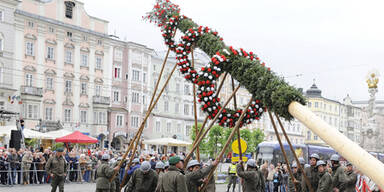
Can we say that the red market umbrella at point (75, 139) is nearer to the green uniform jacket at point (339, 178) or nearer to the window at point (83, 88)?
the green uniform jacket at point (339, 178)

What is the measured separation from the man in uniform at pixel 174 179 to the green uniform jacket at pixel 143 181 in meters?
2.04

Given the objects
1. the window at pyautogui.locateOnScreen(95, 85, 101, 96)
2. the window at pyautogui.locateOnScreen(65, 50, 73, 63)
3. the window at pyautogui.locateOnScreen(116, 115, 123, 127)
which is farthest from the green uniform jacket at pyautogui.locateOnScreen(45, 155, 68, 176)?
the window at pyautogui.locateOnScreen(116, 115, 123, 127)

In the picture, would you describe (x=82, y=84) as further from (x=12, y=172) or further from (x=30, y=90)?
(x=12, y=172)

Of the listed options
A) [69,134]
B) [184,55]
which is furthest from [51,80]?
[184,55]

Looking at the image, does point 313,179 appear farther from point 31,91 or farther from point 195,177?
point 31,91

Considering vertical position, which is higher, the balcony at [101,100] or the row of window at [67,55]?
the row of window at [67,55]

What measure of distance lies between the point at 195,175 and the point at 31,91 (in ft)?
132

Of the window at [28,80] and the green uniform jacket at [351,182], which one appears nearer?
the green uniform jacket at [351,182]

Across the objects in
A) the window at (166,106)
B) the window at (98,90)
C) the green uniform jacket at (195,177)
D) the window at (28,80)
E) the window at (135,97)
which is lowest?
the green uniform jacket at (195,177)

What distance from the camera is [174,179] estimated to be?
9.67 meters

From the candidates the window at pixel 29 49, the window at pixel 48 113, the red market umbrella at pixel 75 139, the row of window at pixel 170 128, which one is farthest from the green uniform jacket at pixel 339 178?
the row of window at pixel 170 128

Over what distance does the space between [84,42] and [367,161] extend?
161 feet

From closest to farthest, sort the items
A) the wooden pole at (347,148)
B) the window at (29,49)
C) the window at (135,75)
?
1. the wooden pole at (347,148)
2. the window at (29,49)
3. the window at (135,75)

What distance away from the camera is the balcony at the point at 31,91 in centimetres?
4703
